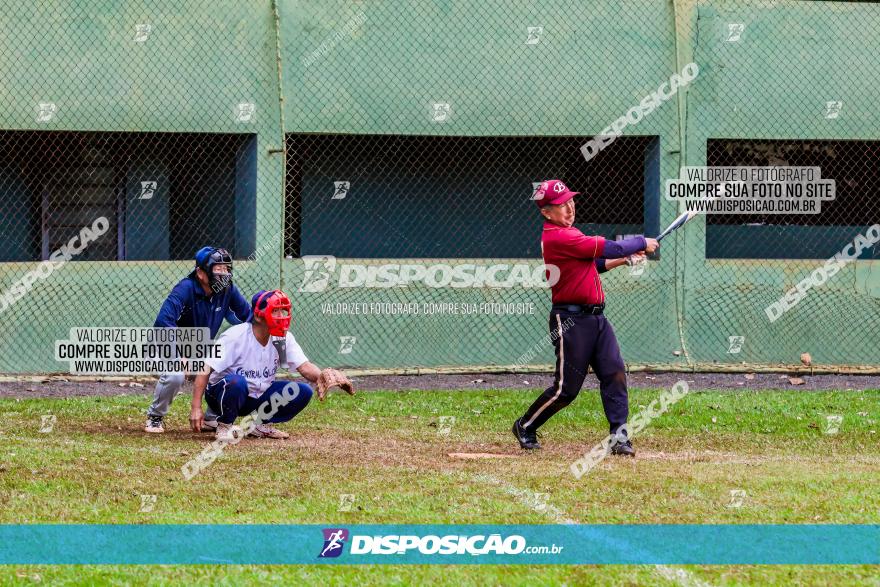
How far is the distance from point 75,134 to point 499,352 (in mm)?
5769

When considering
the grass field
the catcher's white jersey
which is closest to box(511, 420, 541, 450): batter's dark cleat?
the grass field

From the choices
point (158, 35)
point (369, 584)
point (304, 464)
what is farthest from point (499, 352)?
point (369, 584)

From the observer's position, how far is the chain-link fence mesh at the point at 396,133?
45.4 ft

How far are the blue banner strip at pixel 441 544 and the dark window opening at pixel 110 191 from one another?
9482 millimetres

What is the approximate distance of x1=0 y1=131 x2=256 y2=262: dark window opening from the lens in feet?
50.8

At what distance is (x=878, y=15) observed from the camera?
14.9 metres

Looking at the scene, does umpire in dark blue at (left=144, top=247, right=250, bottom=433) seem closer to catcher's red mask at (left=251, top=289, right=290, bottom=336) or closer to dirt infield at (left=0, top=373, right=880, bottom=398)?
catcher's red mask at (left=251, top=289, right=290, bottom=336)

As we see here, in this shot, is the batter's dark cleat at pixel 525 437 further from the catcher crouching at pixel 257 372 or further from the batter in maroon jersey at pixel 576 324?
the catcher crouching at pixel 257 372

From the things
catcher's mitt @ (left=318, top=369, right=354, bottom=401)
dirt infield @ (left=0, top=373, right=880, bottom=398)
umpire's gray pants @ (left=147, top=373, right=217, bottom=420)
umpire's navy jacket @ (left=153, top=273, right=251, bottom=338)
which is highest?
umpire's navy jacket @ (left=153, top=273, right=251, bottom=338)

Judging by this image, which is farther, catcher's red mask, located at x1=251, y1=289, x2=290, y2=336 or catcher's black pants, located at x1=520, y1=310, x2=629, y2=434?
catcher's red mask, located at x1=251, y1=289, x2=290, y2=336

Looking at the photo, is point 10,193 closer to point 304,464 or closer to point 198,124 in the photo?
point 198,124

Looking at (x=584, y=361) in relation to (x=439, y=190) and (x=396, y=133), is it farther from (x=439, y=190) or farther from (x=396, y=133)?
(x=439, y=190)

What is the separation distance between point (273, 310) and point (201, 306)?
3.88ft

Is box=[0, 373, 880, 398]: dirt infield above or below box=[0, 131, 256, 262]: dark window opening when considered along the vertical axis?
below
